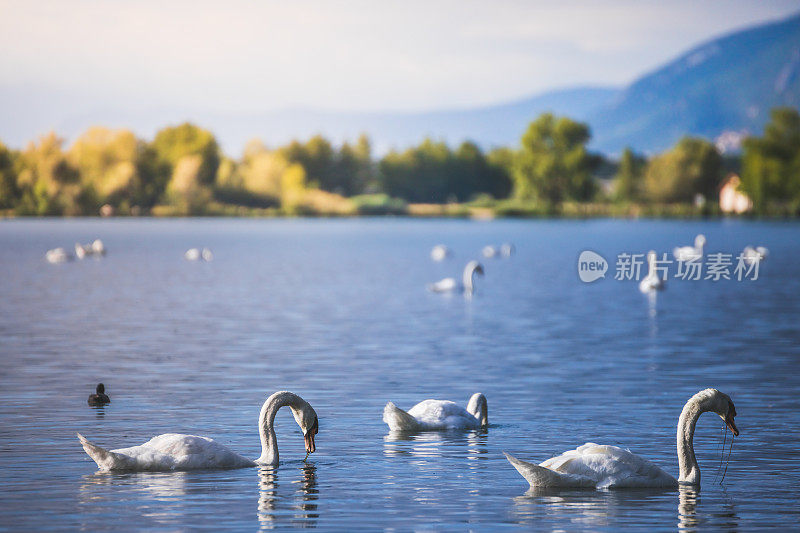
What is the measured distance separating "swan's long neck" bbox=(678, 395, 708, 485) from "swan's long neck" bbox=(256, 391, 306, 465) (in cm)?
453

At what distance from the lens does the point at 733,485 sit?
49.7 ft

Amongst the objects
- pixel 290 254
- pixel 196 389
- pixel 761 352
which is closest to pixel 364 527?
pixel 196 389

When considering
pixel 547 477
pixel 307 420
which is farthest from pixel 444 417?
pixel 547 477

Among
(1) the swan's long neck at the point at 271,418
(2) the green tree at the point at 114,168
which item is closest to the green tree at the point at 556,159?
(2) the green tree at the point at 114,168

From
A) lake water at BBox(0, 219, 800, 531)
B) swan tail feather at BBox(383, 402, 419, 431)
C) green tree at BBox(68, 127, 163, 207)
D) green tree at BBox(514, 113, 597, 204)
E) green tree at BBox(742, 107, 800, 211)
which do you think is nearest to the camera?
lake water at BBox(0, 219, 800, 531)

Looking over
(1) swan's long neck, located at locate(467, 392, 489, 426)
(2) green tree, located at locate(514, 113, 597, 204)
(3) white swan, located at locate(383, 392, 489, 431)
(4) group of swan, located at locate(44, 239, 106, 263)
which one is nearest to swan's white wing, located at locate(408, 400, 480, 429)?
(3) white swan, located at locate(383, 392, 489, 431)

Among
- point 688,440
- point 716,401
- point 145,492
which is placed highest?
point 716,401

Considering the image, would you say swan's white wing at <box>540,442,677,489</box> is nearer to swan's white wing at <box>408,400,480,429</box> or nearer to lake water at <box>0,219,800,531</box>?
lake water at <box>0,219,800,531</box>

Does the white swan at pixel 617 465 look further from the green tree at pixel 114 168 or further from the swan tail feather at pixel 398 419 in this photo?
the green tree at pixel 114 168

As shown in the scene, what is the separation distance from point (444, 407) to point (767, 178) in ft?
507

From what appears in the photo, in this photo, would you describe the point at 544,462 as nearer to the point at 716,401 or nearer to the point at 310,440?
the point at 716,401

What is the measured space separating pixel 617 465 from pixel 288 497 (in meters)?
3.79

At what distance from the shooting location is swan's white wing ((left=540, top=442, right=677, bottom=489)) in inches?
574

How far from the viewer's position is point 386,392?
74.3ft
